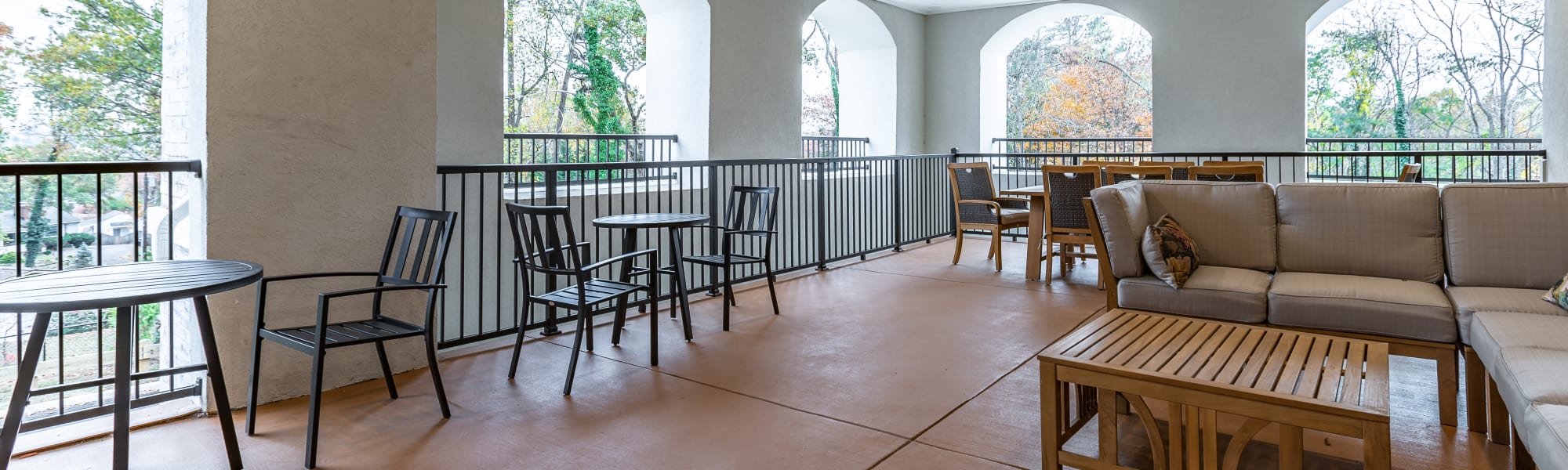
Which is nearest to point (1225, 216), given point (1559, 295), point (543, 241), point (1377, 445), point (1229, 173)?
point (1559, 295)

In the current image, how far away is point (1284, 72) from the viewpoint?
7.90m

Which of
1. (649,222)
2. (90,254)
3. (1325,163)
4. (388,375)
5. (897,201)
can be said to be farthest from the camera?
(1325,163)

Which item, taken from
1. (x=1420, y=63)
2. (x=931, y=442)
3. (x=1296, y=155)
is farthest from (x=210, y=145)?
(x=1420, y=63)

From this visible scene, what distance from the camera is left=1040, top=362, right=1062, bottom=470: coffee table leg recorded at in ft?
6.96

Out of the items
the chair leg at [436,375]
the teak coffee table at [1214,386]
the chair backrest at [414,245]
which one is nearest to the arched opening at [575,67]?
the chair backrest at [414,245]

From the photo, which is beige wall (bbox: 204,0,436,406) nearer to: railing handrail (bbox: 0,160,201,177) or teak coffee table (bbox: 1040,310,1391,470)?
railing handrail (bbox: 0,160,201,177)

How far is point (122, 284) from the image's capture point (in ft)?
6.76

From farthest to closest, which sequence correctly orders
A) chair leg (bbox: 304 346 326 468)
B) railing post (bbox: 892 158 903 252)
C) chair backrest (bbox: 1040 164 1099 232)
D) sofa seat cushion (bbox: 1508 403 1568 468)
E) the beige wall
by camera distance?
railing post (bbox: 892 158 903 252), chair backrest (bbox: 1040 164 1099 232), the beige wall, chair leg (bbox: 304 346 326 468), sofa seat cushion (bbox: 1508 403 1568 468)

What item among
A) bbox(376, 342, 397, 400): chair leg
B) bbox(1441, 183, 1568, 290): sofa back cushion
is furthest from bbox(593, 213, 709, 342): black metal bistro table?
bbox(1441, 183, 1568, 290): sofa back cushion

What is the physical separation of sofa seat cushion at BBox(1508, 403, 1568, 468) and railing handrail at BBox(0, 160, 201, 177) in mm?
3722

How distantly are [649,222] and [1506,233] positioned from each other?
3484 millimetres

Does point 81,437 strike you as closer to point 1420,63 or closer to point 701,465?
point 701,465

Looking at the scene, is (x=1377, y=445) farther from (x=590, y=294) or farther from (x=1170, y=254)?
(x=590, y=294)

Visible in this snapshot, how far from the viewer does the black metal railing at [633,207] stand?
4238mm
